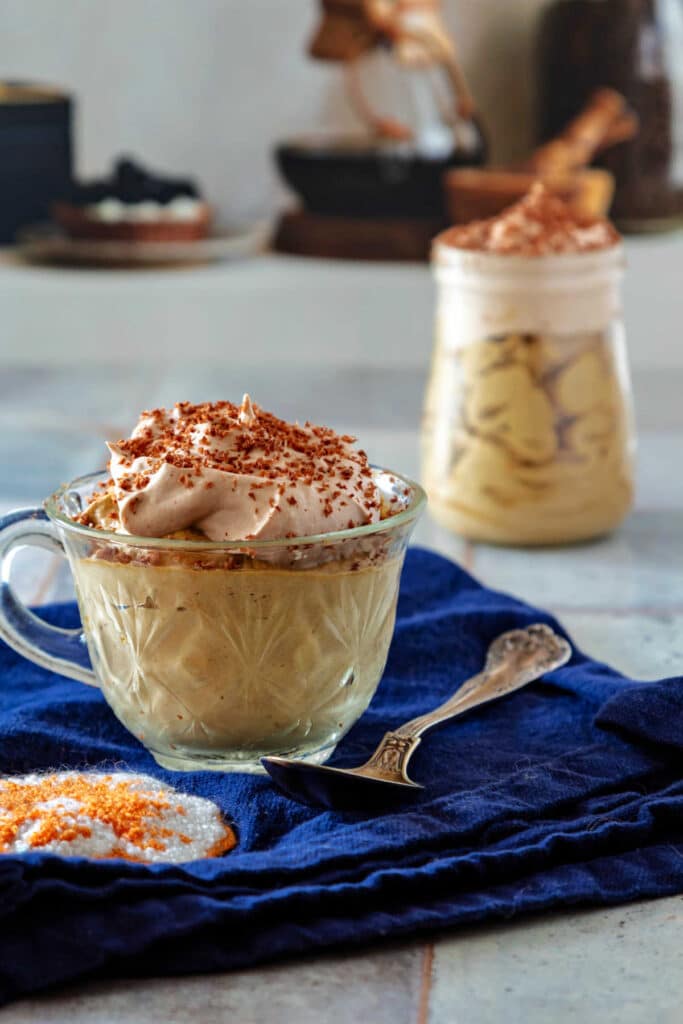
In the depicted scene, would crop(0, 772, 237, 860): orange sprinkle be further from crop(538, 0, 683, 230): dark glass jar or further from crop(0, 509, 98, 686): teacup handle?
crop(538, 0, 683, 230): dark glass jar

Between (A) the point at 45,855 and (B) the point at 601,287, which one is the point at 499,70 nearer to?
(B) the point at 601,287

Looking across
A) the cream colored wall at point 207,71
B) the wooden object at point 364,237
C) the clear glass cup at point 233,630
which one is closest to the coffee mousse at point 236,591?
the clear glass cup at point 233,630

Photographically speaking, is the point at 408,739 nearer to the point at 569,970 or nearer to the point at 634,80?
the point at 569,970

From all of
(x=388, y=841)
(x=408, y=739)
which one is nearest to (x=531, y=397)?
(x=408, y=739)

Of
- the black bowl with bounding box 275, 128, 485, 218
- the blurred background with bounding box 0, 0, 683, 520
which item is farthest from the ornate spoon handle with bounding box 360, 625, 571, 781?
the black bowl with bounding box 275, 128, 485, 218

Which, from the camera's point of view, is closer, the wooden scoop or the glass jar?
the glass jar

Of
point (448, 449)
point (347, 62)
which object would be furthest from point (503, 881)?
point (347, 62)
